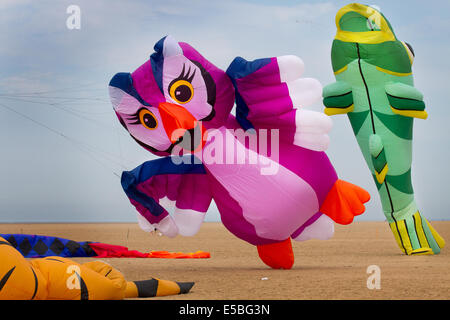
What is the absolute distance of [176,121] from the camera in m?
6.09

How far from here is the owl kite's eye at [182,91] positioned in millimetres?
6168

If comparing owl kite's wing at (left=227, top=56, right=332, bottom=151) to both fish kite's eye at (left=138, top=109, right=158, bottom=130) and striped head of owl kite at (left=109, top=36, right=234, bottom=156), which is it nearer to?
striped head of owl kite at (left=109, top=36, right=234, bottom=156)

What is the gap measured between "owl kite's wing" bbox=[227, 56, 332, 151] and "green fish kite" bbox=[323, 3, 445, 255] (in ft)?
10.2

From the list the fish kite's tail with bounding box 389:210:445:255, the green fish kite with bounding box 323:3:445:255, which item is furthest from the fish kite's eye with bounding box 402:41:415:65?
the fish kite's tail with bounding box 389:210:445:255

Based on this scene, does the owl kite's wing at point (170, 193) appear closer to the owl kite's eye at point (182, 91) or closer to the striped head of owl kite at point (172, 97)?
the striped head of owl kite at point (172, 97)

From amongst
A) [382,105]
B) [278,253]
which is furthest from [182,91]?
[382,105]

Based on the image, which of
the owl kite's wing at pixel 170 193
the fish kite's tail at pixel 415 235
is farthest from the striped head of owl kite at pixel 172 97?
the fish kite's tail at pixel 415 235

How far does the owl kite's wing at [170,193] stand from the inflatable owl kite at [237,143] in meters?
0.01

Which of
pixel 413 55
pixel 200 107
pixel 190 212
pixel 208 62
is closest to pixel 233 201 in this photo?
pixel 190 212

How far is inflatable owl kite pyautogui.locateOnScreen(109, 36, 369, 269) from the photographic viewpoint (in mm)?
6039

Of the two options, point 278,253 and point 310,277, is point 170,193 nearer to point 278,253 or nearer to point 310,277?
point 278,253

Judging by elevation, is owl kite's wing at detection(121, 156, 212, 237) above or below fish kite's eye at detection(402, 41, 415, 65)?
below

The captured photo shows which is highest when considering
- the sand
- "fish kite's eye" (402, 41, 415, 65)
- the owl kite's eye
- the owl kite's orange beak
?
"fish kite's eye" (402, 41, 415, 65)
